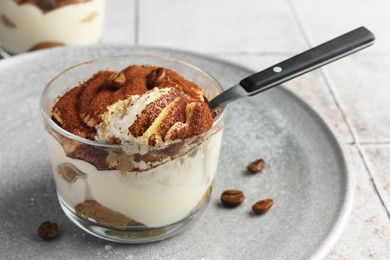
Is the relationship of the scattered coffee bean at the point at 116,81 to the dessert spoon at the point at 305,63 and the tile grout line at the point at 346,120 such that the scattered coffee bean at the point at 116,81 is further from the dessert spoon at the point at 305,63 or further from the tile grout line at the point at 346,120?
the tile grout line at the point at 346,120

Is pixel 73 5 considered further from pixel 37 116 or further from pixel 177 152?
pixel 177 152

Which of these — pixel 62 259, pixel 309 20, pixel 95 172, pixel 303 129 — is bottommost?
pixel 309 20

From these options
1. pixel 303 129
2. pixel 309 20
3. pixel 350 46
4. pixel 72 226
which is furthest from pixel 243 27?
pixel 72 226

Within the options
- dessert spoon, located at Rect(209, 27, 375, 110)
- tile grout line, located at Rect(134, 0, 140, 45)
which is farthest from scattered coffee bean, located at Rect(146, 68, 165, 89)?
tile grout line, located at Rect(134, 0, 140, 45)

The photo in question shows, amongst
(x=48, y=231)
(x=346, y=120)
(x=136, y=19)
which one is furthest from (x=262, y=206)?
(x=136, y=19)

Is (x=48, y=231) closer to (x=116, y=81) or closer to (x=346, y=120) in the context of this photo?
(x=116, y=81)
